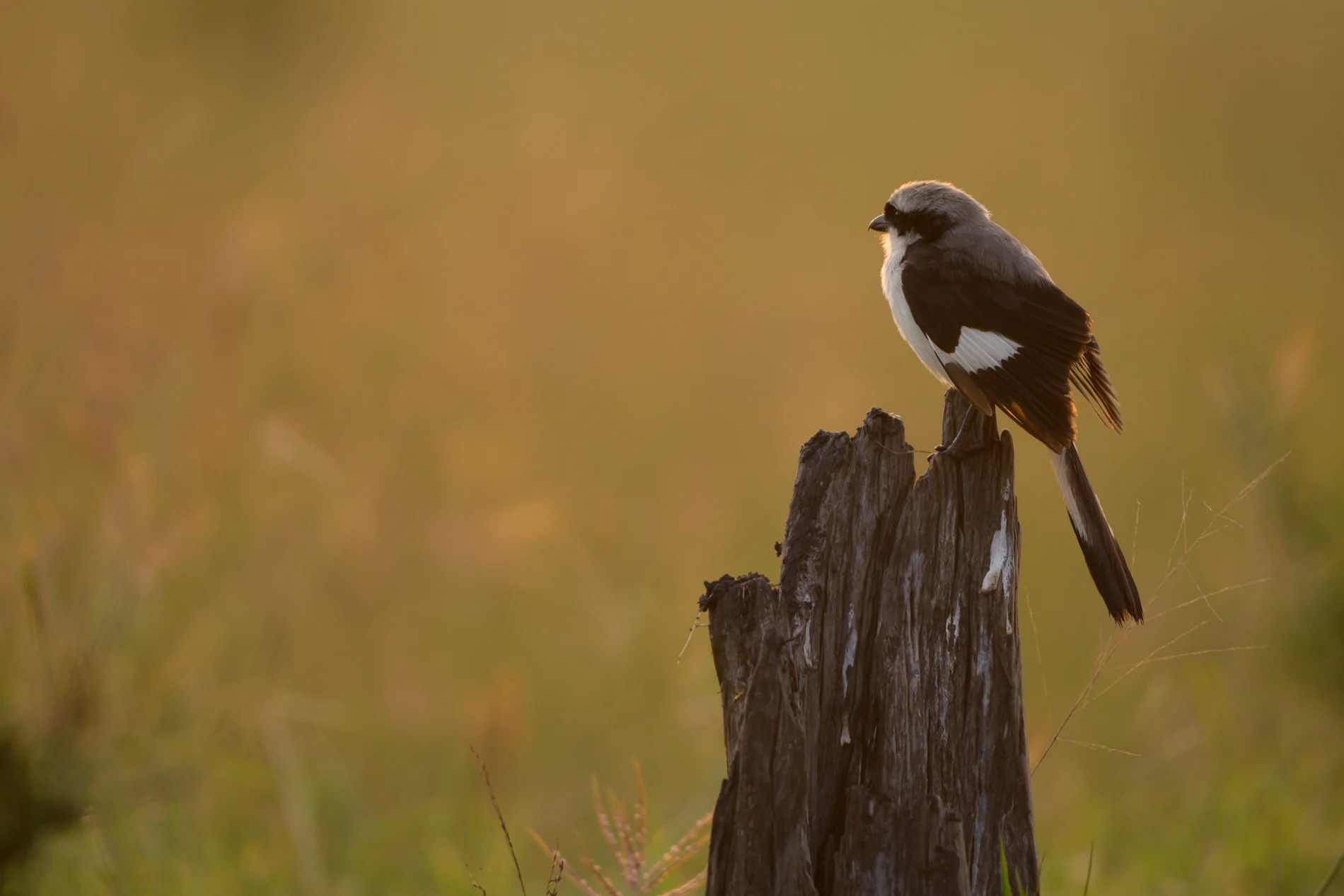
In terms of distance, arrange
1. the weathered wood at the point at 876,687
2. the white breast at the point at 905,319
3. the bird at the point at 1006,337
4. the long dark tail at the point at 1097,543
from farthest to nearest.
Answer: the white breast at the point at 905,319, the bird at the point at 1006,337, the long dark tail at the point at 1097,543, the weathered wood at the point at 876,687

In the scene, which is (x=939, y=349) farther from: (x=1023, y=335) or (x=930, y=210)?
(x=930, y=210)

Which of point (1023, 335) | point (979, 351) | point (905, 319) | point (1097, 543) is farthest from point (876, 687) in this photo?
point (905, 319)

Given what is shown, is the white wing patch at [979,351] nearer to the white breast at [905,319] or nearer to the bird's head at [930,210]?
the white breast at [905,319]

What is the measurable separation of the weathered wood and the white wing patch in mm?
591

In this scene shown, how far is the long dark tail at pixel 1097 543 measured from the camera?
2709 millimetres

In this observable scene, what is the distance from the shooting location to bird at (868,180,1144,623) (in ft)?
9.25

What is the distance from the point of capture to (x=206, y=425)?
5.90 meters

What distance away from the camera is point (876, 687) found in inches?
92.7

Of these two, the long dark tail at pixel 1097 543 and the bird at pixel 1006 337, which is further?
the bird at pixel 1006 337

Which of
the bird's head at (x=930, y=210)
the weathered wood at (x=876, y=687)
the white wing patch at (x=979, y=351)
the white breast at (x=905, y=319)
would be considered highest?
the bird's head at (x=930, y=210)

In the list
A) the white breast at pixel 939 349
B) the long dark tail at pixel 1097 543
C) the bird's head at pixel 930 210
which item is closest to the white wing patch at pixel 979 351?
the white breast at pixel 939 349

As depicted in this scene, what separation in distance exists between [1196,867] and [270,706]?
3.62 meters

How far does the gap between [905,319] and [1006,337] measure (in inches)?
14.4

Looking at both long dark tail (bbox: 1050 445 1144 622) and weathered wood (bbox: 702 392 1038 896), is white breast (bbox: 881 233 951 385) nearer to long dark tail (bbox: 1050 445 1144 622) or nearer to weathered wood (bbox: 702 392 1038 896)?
long dark tail (bbox: 1050 445 1144 622)
